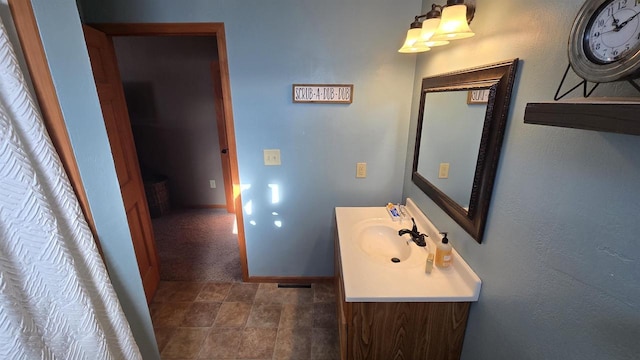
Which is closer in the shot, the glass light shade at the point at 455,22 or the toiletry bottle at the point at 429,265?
the glass light shade at the point at 455,22

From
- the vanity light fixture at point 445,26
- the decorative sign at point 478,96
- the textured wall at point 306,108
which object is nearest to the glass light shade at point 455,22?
the vanity light fixture at point 445,26

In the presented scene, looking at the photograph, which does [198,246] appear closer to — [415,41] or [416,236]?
[416,236]

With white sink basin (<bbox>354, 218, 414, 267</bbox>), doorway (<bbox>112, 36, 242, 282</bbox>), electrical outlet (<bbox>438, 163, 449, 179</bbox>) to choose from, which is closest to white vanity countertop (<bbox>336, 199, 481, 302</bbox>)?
white sink basin (<bbox>354, 218, 414, 267</bbox>)

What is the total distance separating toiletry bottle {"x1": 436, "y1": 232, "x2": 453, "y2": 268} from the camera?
1209 millimetres

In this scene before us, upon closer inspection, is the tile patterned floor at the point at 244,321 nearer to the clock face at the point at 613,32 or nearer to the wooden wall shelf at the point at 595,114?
the wooden wall shelf at the point at 595,114

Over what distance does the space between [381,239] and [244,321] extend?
118 centimetres

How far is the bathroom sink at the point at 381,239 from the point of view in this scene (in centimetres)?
156

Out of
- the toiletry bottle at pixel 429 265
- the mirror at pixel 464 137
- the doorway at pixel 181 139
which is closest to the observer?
the mirror at pixel 464 137

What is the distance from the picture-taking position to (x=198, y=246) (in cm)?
282

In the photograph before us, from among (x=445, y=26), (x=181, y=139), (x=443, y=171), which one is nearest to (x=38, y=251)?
(x=445, y=26)

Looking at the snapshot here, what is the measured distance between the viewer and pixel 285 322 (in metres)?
1.90

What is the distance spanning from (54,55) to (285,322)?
1891 mm

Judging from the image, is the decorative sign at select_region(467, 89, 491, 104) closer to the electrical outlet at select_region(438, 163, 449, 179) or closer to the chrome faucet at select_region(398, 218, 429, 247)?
the electrical outlet at select_region(438, 163, 449, 179)

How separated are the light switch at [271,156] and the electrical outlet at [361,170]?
0.61 m
